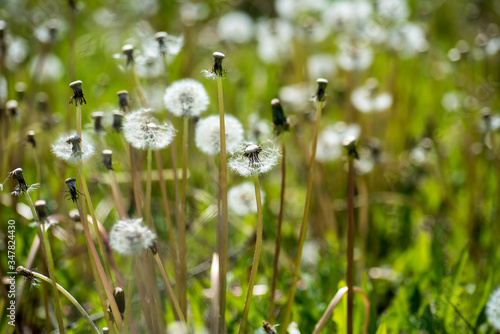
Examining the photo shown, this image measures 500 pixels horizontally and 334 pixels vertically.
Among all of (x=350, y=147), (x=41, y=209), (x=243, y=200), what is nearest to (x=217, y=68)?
(x=350, y=147)

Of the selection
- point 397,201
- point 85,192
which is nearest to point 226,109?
point 397,201

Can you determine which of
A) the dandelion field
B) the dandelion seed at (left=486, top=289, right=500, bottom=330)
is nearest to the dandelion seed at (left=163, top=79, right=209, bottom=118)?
the dandelion field

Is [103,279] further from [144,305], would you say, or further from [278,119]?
[278,119]

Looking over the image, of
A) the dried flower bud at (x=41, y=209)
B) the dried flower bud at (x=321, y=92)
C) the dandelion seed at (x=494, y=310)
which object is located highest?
the dried flower bud at (x=321, y=92)

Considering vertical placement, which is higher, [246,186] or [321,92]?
Answer: [321,92]

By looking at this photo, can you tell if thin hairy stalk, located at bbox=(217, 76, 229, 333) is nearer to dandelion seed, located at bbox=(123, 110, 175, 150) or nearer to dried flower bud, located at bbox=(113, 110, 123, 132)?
dandelion seed, located at bbox=(123, 110, 175, 150)

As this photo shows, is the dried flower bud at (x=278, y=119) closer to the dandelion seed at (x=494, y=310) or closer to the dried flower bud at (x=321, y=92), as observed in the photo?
the dried flower bud at (x=321, y=92)

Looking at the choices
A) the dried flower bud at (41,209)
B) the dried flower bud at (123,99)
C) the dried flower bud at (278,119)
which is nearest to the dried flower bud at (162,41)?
the dried flower bud at (123,99)
